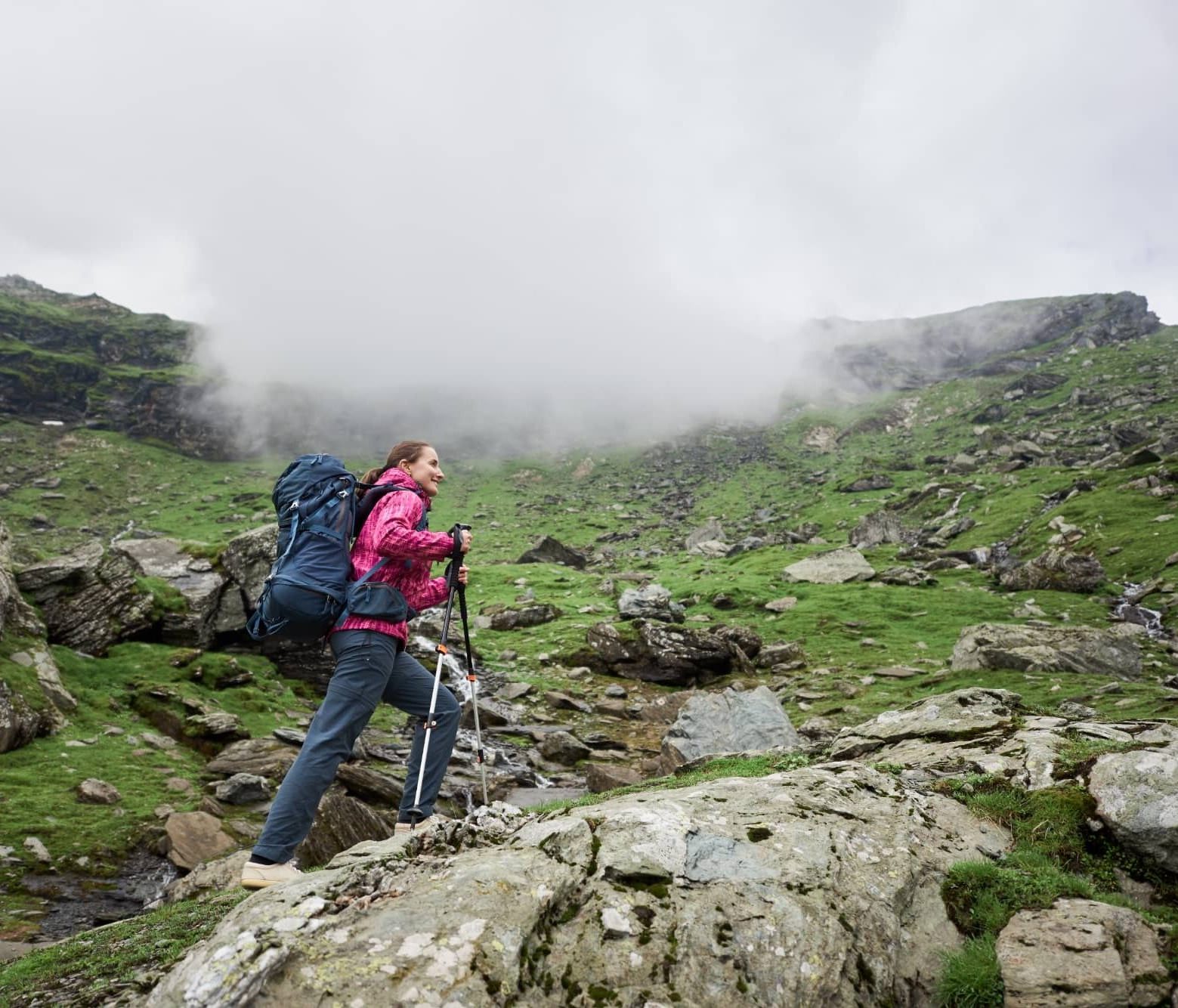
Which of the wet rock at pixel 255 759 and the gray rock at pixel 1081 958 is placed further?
the wet rock at pixel 255 759

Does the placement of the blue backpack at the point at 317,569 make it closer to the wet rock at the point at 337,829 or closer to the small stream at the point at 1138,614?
the wet rock at the point at 337,829

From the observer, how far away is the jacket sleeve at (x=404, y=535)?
712 cm

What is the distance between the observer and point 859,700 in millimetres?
23562

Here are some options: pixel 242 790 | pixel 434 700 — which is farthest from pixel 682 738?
pixel 434 700

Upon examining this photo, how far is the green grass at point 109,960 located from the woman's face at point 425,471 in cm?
533

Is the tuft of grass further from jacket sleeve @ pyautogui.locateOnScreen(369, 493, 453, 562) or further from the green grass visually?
the green grass

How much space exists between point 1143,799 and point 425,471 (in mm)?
8656

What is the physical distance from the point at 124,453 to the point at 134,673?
16775 cm

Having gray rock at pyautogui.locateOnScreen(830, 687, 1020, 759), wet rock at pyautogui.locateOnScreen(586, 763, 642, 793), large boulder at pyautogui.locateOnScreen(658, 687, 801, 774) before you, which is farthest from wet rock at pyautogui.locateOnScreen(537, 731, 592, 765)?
gray rock at pyautogui.locateOnScreen(830, 687, 1020, 759)

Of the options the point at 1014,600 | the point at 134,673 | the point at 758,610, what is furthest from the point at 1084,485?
the point at 134,673

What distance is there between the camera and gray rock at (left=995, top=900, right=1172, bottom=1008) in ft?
14.2

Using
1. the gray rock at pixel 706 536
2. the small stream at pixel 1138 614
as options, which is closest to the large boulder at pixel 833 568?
the small stream at pixel 1138 614

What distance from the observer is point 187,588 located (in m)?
23.2

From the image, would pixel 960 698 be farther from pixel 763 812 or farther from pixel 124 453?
pixel 124 453
